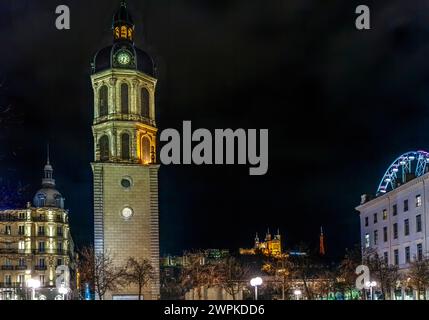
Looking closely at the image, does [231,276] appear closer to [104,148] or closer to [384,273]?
[104,148]

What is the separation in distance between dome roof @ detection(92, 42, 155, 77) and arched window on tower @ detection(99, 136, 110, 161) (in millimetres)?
8368

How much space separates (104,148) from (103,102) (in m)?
5.76

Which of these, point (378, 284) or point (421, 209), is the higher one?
point (421, 209)

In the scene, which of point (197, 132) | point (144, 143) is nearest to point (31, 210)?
point (144, 143)

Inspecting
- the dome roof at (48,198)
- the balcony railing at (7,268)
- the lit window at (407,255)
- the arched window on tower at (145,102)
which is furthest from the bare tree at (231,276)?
the dome roof at (48,198)

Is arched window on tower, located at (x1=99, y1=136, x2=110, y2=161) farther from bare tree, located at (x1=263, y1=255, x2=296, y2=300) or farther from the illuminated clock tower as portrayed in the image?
bare tree, located at (x1=263, y1=255, x2=296, y2=300)

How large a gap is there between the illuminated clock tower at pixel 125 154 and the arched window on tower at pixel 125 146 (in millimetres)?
11

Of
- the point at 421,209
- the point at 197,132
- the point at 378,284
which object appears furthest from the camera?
the point at 378,284

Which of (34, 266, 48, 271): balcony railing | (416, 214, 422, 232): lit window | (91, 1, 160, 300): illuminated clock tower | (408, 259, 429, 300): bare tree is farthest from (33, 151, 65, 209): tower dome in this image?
(408, 259, 429, 300): bare tree

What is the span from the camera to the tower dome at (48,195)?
137 metres
